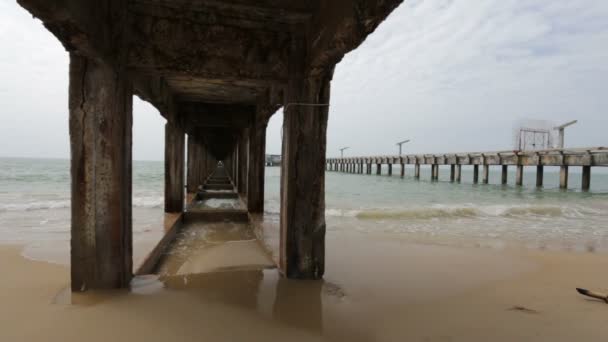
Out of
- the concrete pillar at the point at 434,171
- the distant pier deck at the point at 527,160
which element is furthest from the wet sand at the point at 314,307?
the concrete pillar at the point at 434,171

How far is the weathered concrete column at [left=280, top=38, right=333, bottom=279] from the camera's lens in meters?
3.35

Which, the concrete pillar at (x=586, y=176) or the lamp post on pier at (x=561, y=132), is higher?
the lamp post on pier at (x=561, y=132)

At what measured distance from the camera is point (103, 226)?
2.93 meters

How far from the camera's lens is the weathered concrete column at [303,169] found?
11.0 feet

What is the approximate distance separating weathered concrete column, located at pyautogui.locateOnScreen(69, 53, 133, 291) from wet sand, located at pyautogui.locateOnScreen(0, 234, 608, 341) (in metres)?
0.27

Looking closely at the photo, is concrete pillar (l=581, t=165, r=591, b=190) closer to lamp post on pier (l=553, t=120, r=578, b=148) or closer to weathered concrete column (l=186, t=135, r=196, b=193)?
lamp post on pier (l=553, t=120, r=578, b=148)

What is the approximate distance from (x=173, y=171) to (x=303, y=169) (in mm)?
5071

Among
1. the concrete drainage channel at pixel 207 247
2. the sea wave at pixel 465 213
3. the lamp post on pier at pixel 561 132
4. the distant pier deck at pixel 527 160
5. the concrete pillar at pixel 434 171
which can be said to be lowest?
the sea wave at pixel 465 213

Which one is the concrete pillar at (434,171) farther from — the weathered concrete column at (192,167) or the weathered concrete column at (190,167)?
the weathered concrete column at (190,167)

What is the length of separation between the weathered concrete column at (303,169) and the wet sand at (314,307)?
11.5 inches

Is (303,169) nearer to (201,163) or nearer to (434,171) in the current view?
(201,163)

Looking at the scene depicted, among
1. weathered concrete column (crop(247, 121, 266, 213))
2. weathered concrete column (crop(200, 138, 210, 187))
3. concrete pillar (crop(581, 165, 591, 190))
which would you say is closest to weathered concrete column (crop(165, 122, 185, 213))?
weathered concrete column (crop(247, 121, 266, 213))

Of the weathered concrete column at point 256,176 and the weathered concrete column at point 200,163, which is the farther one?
the weathered concrete column at point 200,163

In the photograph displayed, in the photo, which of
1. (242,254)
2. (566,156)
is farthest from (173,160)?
(566,156)
